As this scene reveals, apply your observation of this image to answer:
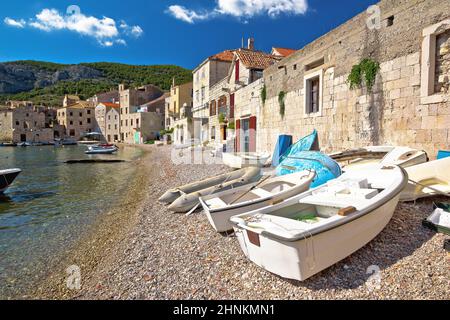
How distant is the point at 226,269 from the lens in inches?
157

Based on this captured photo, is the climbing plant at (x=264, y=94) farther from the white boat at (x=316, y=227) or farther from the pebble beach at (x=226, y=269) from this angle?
the white boat at (x=316, y=227)

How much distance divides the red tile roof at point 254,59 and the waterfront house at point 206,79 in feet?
26.6

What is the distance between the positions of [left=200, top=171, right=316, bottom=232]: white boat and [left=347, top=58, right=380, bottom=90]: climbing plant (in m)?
3.72

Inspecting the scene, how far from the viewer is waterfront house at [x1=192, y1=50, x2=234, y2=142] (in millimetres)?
27203

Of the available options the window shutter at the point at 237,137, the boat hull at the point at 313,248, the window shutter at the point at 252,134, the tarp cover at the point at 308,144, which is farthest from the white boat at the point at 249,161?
the boat hull at the point at 313,248

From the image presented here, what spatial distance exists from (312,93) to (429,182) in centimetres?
641

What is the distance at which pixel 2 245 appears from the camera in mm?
6277

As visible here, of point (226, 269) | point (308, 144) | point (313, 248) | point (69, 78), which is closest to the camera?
point (313, 248)

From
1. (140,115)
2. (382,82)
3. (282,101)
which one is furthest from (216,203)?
(140,115)

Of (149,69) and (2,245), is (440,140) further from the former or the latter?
(149,69)

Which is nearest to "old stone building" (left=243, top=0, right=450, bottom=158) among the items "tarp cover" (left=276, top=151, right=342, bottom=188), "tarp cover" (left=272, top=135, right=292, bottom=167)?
"tarp cover" (left=272, top=135, right=292, bottom=167)

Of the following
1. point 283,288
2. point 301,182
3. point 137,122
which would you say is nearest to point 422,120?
point 301,182

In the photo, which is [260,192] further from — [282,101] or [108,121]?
[108,121]

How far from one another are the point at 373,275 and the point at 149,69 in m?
129
